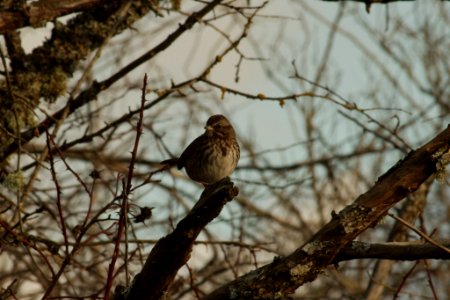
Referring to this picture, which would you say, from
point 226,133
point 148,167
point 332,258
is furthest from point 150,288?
point 148,167

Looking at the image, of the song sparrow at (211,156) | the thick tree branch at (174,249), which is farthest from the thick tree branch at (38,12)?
the thick tree branch at (174,249)

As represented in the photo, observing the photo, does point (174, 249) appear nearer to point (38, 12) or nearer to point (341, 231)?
point (341, 231)

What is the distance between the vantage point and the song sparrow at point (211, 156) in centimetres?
582

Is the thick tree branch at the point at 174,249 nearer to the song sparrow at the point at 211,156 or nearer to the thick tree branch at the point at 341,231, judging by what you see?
the thick tree branch at the point at 341,231

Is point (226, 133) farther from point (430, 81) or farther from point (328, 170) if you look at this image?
point (430, 81)

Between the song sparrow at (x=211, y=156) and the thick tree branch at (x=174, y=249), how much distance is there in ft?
7.92

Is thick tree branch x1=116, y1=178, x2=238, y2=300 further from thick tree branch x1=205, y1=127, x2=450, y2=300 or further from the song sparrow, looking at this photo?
the song sparrow

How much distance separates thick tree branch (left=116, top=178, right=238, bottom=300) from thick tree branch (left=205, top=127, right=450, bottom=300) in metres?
0.29

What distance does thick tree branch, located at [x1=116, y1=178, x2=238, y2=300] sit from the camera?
3248 mm

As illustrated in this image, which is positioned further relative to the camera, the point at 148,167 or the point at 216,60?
the point at 148,167

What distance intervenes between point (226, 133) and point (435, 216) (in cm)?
876

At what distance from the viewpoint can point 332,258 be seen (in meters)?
3.28

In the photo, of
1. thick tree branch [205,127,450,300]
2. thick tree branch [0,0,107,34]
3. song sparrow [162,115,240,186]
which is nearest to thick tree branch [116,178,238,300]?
thick tree branch [205,127,450,300]

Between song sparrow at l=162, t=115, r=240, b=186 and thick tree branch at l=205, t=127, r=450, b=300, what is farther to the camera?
song sparrow at l=162, t=115, r=240, b=186
